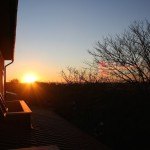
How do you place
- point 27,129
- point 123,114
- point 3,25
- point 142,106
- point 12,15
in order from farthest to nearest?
point 123,114 → point 142,106 → point 27,129 → point 3,25 → point 12,15

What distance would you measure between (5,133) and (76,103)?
20092mm

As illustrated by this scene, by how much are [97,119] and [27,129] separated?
12.8m

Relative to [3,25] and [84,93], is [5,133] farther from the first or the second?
[84,93]

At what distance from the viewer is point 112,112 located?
20.8 m

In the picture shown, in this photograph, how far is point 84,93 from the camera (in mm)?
27031

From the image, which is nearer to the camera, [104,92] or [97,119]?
[97,119]

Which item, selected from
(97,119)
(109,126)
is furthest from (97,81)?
(109,126)

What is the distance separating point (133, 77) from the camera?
20203mm

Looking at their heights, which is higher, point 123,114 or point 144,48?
point 144,48

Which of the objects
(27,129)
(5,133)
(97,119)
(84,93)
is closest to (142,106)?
(97,119)

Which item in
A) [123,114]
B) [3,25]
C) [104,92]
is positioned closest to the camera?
[3,25]

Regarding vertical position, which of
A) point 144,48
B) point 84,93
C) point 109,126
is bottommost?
point 109,126

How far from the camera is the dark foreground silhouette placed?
17.4 metres

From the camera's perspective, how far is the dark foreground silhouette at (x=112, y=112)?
57.2 feet
